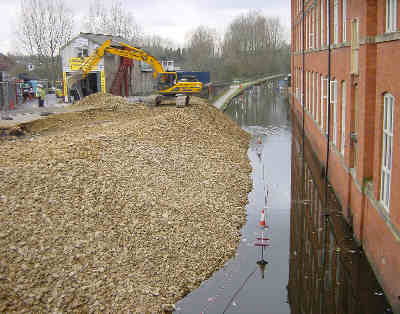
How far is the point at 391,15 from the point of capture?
9.36m

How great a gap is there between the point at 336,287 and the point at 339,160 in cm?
575

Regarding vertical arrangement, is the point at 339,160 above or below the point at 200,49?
below

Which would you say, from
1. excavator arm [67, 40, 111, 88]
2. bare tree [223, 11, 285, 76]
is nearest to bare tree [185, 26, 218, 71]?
bare tree [223, 11, 285, 76]

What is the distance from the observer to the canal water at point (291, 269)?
8.91 meters

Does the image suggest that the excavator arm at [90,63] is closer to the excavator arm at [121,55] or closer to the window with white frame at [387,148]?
the excavator arm at [121,55]

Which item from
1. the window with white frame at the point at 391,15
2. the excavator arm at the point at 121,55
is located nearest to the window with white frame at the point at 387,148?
the window with white frame at the point at 391,15

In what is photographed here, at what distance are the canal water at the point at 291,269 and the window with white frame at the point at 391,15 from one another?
5.13m

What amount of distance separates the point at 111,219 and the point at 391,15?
779 centimetres

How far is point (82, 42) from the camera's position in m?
41.4

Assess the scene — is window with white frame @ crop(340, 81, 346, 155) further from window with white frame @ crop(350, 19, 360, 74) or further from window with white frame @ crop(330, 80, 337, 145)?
window with white frame @ crop(350, 19, 360, 74)

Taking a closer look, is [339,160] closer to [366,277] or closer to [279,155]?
[366,277]

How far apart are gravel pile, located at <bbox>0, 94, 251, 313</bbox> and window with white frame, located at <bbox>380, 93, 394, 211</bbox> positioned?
3980mm

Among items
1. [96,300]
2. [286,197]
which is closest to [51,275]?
[96,300]

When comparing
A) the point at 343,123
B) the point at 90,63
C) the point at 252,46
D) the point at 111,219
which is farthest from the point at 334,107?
the point at 252,46
